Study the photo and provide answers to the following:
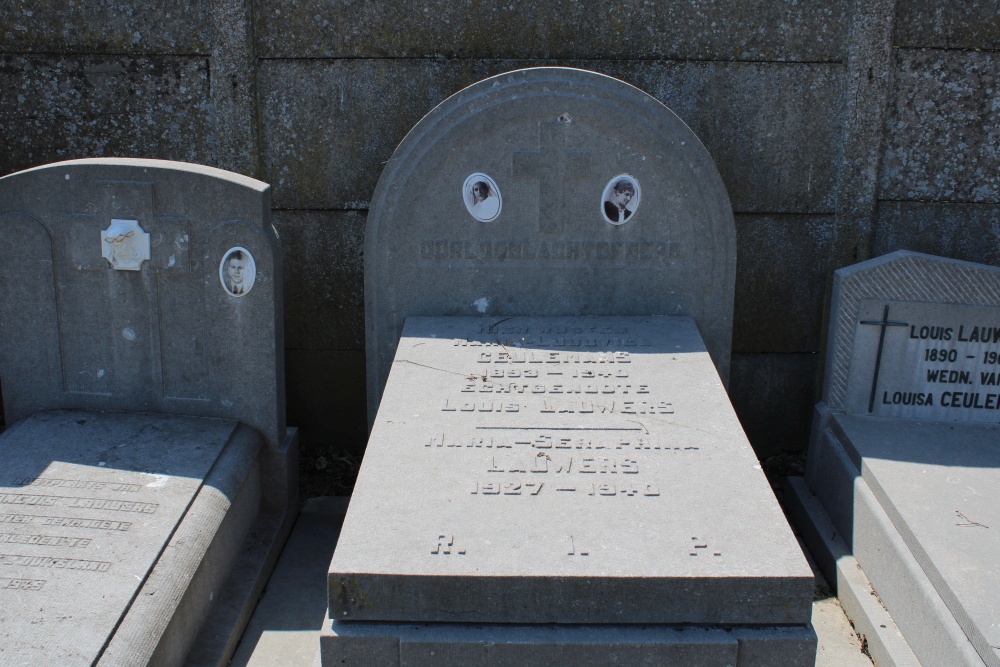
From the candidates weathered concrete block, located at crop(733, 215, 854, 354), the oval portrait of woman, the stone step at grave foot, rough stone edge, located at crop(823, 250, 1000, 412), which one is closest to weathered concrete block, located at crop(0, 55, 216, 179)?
the oval portrait of woman

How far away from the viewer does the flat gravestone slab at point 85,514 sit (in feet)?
7.51

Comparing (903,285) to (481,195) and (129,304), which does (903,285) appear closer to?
(481,195)

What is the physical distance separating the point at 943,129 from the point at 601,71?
156 cm

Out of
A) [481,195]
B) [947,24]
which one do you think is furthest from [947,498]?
[947,24]

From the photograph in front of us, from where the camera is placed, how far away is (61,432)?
3.19 meters

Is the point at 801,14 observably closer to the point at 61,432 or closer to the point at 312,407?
the point at 312,407

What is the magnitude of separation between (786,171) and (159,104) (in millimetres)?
2892

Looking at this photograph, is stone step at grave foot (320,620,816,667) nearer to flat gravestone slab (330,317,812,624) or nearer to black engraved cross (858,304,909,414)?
flat gravestone slab (330,317,812,624)

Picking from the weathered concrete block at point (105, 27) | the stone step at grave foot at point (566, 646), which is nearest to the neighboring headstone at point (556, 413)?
the stone step at grave foot at point (566, 646)

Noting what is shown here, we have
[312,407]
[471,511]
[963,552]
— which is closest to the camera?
[471,511]

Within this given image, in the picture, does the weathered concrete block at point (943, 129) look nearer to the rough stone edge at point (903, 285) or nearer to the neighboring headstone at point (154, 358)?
the rough stone edge at point (903, 285)

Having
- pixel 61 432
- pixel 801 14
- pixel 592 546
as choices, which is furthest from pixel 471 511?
pixel 801 14

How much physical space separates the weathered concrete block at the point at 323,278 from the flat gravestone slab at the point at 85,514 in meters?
0.95

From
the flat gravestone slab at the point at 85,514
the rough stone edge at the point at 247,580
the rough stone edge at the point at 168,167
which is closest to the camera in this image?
the flat gravestone slab at the point at 85,514
